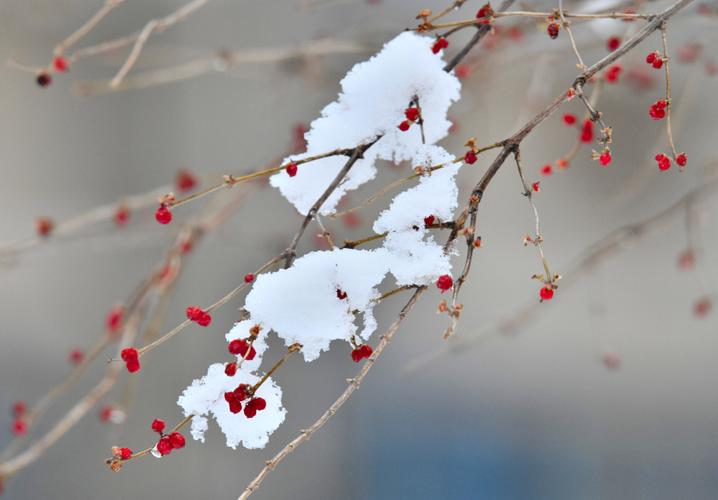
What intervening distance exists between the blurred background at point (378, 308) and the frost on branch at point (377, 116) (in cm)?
150

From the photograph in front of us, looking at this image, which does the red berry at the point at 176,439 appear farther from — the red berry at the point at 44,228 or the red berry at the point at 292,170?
the red berry at the point at 44,228

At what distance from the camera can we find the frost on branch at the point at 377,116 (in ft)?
2.67

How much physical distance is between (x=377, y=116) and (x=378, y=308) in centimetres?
244

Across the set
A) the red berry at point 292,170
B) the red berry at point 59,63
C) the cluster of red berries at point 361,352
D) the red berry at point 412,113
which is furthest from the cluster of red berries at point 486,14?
the red berry at point 59,63

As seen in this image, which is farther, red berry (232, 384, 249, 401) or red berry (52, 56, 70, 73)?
red berry (52, 56, 70, 73)

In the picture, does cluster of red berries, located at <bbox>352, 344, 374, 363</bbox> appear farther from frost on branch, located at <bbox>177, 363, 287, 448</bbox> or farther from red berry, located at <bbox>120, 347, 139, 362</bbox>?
red berry, located at <bbox>120, 347, 139, 362</bbox>

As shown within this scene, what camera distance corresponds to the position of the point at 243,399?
0.69 metres

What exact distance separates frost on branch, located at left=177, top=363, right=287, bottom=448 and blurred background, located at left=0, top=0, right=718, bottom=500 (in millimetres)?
1574

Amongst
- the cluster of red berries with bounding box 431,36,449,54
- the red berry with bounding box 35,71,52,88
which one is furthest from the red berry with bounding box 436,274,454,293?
the red berry with bounding box 35,71,52,88

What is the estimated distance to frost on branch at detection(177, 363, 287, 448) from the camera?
74 centimetres

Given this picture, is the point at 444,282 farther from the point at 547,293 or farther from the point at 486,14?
the point at 486,14

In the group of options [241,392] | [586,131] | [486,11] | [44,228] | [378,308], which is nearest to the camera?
[241,392]

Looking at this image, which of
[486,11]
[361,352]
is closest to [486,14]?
[486,11]

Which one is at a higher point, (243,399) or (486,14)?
(486,14)
